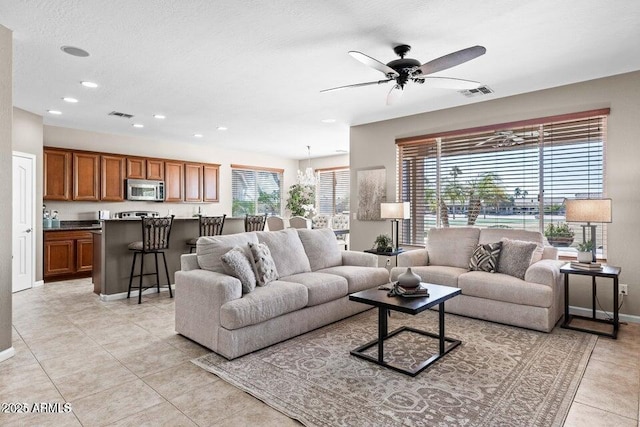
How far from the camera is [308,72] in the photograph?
390 centimetres

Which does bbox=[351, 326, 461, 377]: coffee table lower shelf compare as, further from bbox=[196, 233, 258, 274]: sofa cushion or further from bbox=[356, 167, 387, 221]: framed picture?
bbox=[356, 167, 387, 221]: framed picture

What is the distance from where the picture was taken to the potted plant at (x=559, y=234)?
429 centimetres

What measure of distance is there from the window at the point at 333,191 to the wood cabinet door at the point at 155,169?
413 cm

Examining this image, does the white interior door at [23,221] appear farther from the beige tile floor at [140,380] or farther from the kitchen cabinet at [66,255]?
the beige tile floor at [140,380]

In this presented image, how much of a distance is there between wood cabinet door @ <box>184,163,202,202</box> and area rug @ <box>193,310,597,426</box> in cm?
546

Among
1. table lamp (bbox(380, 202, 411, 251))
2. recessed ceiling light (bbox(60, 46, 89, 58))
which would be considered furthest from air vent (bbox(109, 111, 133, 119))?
table lamp (bbox(380, 202, 411, 251))

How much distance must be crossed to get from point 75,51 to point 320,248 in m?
3.22

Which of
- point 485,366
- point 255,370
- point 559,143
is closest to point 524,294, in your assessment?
point 485,366

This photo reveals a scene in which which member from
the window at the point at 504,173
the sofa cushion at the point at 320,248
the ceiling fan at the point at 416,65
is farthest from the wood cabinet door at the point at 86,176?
the ceiling fan at the point at 416,65

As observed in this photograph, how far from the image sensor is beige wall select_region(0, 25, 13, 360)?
2900 millimetres

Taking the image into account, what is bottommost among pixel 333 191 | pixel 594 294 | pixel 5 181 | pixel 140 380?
pixel 140 380

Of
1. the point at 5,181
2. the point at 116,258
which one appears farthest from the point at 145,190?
the point at 5,181

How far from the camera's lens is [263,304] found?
2988 millimetres

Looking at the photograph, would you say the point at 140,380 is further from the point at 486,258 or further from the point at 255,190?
the point at 255,190
